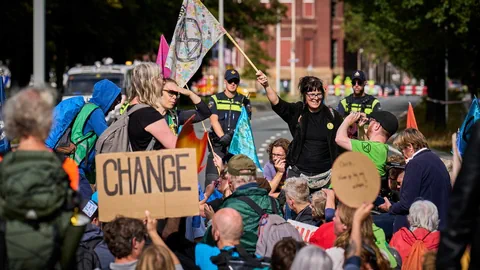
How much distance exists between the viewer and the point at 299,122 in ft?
33.9

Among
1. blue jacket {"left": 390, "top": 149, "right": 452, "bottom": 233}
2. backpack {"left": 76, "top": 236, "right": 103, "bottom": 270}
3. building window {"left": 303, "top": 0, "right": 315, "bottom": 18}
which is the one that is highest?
building window {"left": 303, "top": 0, "right": 315, "bottom": 18}

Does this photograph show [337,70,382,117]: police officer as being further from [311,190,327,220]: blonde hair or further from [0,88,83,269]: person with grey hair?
[0,88,83,269]: person with grey hair

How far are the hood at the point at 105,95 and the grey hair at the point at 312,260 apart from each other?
4.34m

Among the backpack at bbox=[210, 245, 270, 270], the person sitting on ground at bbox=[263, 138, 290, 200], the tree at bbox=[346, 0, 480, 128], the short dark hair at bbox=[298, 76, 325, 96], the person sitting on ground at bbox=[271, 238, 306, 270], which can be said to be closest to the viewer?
the person sitting on ground at bbox=[271, 238, 306, 270]

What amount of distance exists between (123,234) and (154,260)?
40cm

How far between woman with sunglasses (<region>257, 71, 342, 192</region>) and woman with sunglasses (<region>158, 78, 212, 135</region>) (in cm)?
67

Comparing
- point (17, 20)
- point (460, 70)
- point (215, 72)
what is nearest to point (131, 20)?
point (17, 20)

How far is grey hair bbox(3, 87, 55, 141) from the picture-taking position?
5.33 m

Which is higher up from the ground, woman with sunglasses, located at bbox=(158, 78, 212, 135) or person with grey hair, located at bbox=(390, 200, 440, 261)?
woman with sunglasses, located at bbox=(158, 78, 212, 135)

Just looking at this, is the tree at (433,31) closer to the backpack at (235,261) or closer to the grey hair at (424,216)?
the grey hair at (424,216)

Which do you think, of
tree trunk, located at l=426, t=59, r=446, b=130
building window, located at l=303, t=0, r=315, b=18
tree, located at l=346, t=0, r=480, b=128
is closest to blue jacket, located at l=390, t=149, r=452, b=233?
tree, located at l=346, t=0, r=480, b=128

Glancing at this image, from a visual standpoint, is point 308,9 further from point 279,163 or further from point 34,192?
point 34,192

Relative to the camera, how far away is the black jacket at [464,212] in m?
4.56

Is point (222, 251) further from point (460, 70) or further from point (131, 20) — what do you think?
point (131, 20)
